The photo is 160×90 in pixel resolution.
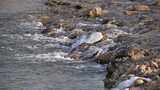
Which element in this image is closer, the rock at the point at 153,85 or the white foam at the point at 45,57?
the rock at the point at 153,85

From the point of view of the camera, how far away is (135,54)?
1420 centimetres

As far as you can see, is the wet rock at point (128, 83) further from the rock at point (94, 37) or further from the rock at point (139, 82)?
the rock at point (94, 37)

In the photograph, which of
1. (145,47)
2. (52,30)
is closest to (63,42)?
(52,30)

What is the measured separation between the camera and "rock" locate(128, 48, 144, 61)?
13.9 metres

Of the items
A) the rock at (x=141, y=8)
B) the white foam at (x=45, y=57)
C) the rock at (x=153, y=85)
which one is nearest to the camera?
the rock at (x=153, y=85)

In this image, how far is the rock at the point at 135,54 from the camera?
45.6ft

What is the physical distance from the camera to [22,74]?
14219 mm

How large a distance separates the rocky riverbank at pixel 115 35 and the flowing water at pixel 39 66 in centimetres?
38

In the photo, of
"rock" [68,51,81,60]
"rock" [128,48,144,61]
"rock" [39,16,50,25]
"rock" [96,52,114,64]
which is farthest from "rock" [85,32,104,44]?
"rock" [39,16,50,25]

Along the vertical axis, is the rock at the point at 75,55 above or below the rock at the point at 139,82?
below

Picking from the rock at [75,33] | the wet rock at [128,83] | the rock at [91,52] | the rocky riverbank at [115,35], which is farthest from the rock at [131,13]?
the wet rock at [128,83]

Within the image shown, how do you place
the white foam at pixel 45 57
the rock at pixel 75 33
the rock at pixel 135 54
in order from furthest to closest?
the rock at pixel 75 33 → the white foam at pixel 45 57 → the rock at pixel 135 54

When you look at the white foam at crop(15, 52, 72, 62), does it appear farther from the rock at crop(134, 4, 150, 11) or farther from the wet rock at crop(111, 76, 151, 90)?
the rock at crop(134, 4, 150, 11)

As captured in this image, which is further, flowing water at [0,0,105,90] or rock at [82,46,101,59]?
rock at [82,46,101,59]
